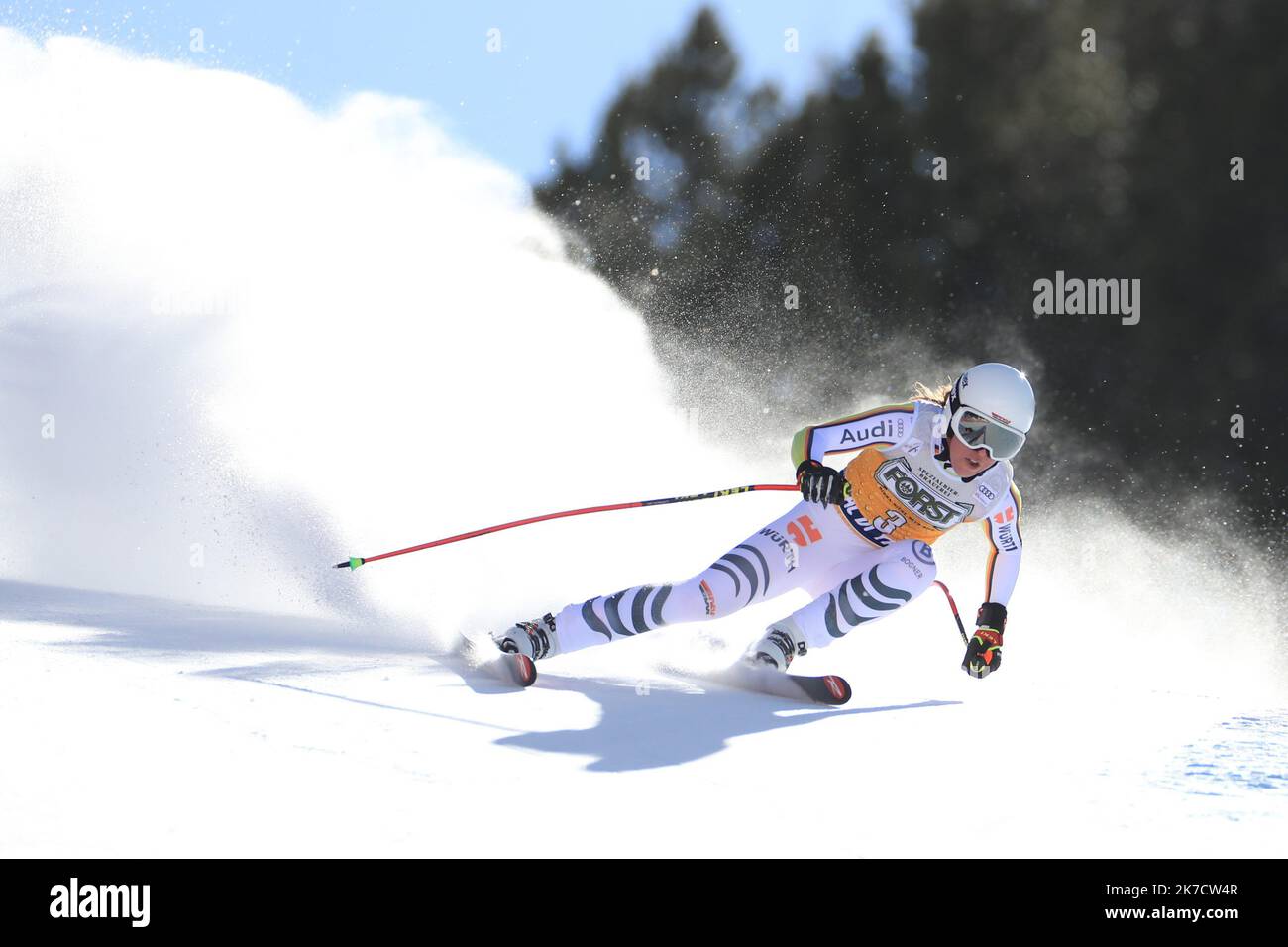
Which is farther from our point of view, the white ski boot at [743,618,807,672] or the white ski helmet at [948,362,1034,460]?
the white ski boot at [743,618,807,672]

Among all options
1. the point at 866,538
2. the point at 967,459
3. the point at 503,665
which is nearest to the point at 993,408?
the point at 967,459

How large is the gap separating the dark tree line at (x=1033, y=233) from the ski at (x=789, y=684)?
46.4ft

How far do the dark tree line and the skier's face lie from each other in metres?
14.1

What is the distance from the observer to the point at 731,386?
17.7 metres

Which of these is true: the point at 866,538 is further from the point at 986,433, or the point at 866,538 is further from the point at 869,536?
the point at 986,433

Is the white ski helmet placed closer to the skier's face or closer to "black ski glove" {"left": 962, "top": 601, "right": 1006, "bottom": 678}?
the skier's face

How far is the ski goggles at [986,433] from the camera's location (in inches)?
A: 189

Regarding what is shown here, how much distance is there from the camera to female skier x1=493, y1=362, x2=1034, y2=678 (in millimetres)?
4781
